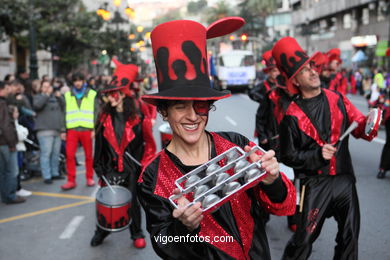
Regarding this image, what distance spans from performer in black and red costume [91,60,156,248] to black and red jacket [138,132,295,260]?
2.95 meters

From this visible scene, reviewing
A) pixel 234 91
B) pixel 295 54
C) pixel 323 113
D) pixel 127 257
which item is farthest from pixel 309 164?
pixel 234 91

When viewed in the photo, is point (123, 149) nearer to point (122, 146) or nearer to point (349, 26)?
point (122, 146)

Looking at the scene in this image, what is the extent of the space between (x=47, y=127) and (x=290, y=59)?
6.12m

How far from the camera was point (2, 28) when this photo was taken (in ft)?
48.4

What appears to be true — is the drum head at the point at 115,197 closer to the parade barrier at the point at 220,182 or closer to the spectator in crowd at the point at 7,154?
the spectator in crowd at the point at 7,154

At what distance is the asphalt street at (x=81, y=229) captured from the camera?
17.9ft

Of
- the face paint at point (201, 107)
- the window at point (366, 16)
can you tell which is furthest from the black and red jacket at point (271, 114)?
the window at point (366, 16)

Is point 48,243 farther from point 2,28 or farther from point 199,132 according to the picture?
point 2,28

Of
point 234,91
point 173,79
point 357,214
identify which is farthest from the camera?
point 234,91

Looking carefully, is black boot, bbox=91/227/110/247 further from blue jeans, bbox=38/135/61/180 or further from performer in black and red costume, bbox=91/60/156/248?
blue jeans, bbox=38/135/61/180

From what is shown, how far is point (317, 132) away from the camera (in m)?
4.08

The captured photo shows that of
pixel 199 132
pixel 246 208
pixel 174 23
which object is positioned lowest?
pixel 246 208

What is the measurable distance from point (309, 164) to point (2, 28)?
13.2 meters

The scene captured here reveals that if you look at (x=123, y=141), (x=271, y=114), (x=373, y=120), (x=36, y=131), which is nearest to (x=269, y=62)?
(x=271, y=114)
